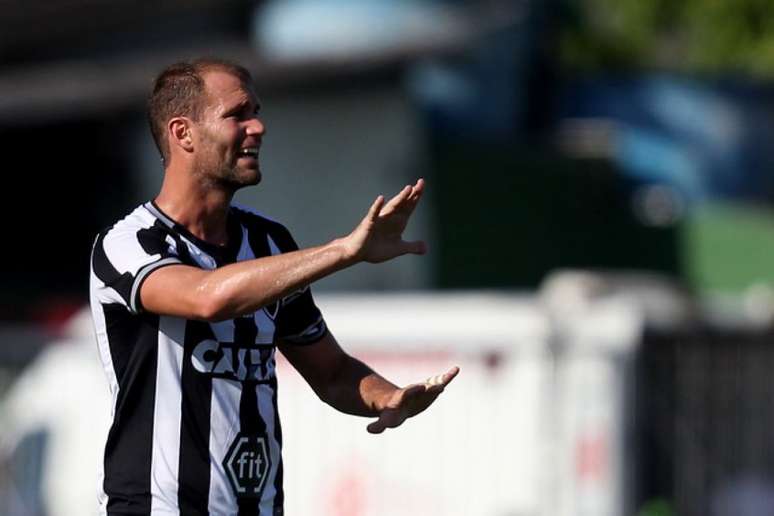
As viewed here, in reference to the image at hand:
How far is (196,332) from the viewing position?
555 centimetres

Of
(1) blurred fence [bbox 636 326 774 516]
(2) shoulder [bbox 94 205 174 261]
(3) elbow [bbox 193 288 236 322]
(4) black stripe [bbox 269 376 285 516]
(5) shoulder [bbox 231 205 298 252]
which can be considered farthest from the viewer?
(1) blurred fence [bbox 636 326 774 516]

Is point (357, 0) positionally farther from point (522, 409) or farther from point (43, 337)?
point (522, 409)

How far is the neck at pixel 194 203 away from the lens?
5621mm

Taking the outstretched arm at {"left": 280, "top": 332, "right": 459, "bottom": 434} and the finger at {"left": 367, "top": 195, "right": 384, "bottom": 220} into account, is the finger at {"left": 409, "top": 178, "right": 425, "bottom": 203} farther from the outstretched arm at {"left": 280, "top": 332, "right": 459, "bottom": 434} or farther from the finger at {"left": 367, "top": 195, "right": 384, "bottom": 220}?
the outstretched arm at {"left": 280, "top": 332, "right": 459, "bottom": 434}

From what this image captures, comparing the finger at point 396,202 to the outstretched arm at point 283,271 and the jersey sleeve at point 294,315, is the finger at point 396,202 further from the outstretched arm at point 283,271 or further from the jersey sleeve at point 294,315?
the jersey sleeve at point 294,315

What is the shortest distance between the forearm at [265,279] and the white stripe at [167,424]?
388 mm

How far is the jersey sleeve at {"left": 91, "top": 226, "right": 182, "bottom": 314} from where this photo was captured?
5426mm

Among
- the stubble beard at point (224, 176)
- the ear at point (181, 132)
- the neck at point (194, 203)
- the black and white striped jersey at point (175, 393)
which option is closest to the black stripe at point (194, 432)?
the black and white striped jersey at point (175, 393)

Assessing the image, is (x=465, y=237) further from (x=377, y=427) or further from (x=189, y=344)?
(x=189, y=344)

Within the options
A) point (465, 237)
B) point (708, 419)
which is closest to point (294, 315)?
point (708, 419)

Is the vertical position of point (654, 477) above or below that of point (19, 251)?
below

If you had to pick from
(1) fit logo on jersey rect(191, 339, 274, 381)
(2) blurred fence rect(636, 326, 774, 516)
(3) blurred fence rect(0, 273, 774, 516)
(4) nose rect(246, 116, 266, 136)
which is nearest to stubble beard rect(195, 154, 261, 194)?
(4) nose rect(246, 116, 266, 136)

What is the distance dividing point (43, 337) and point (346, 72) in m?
8.43

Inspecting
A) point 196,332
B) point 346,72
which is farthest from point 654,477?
point 346,72
